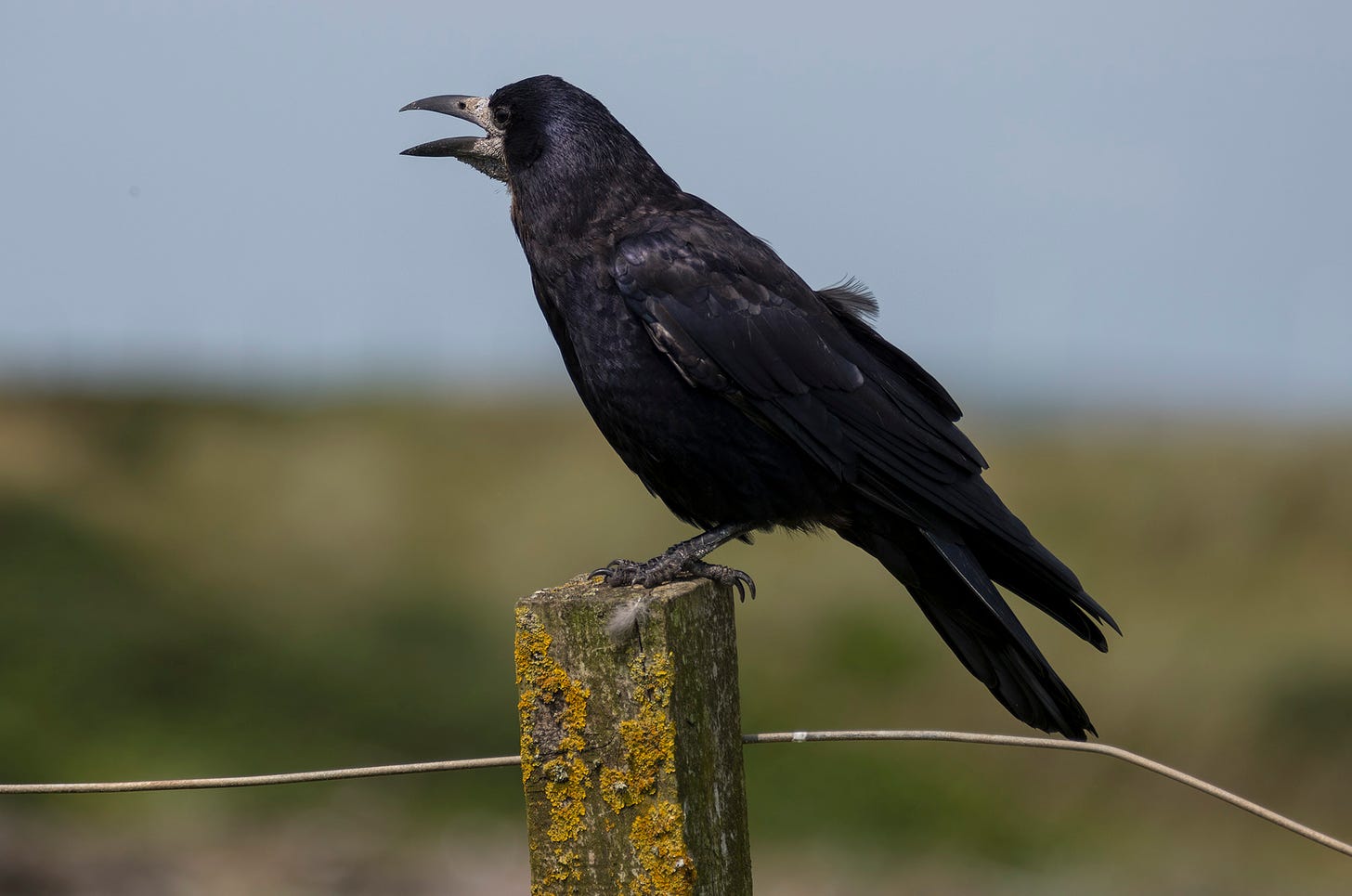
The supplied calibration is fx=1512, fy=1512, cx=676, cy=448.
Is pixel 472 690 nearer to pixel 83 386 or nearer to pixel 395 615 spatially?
pixel 395 615

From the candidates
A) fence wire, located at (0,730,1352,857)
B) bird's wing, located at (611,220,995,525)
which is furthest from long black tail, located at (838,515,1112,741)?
fence wire, located at (0,730,1352,857)

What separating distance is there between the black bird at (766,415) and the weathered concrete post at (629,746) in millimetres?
1176

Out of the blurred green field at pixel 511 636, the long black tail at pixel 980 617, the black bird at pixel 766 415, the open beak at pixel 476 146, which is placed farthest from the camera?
the blurred green field at pixel 511 636

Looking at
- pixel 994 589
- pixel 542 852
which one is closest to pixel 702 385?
pixel 994 589

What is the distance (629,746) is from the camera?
2.76 metres

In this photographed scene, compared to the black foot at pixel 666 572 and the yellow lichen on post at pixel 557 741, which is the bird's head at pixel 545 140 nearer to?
the black foot at pixel 666 572

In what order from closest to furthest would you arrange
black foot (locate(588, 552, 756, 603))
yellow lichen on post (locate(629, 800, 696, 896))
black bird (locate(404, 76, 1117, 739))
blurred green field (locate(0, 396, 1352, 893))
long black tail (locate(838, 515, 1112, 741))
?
yellow lichen on post (locate(629, 800, 696, 896)) < black foot (locate(588, 552, 756, 603)) < long black tail (locate(838, 515, 1112, 741)) < black bird (locate(404, 76, 1117, 739)) < blurred green field (locate(0, 396, 1352, 893))

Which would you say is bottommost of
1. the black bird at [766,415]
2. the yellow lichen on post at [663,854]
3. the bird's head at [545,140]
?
the yellow lichen on post at [663,854]

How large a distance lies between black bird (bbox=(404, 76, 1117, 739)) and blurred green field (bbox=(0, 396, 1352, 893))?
5496mm

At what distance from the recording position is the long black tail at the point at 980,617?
13.4 ft

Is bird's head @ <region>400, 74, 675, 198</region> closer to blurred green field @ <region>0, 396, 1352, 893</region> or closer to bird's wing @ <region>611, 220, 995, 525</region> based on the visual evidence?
bird's wing @ <region>611, 220, 995, 525</region>

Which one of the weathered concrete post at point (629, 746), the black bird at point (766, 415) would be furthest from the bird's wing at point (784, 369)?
the weathered concrete post at point (629, 746)

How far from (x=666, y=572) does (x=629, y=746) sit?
37.5 inches

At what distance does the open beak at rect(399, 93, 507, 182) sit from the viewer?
5004mm
